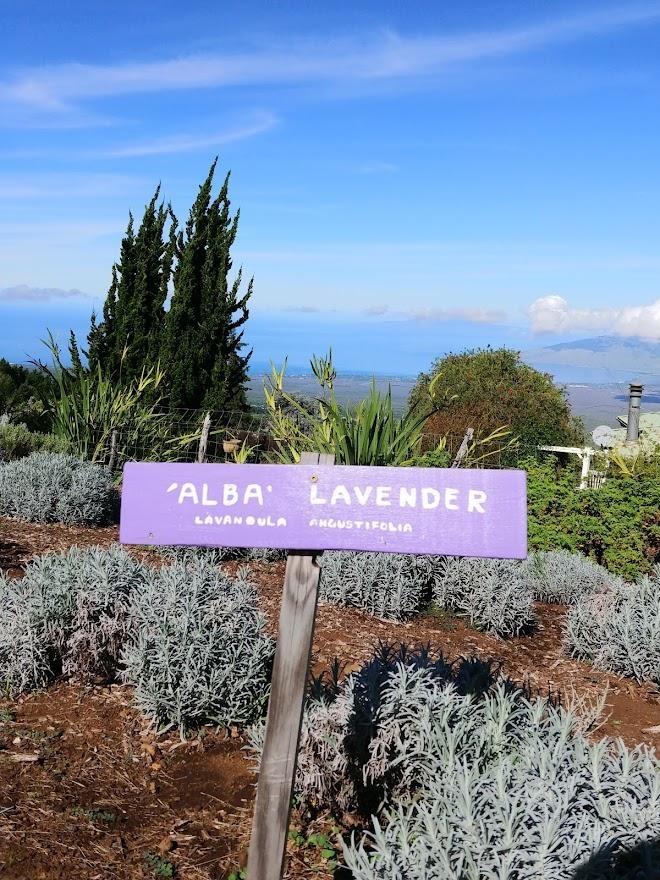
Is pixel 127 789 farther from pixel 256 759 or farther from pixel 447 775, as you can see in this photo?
pixel 447 775

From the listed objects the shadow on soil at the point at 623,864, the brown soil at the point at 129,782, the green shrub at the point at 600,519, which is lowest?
the brown soil at the point at 129,782

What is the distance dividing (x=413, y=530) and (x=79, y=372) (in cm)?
1060

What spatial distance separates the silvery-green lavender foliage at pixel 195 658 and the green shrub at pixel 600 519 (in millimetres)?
5169

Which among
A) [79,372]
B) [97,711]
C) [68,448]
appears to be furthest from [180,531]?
[79,372]

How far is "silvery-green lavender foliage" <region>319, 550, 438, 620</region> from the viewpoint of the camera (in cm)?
567

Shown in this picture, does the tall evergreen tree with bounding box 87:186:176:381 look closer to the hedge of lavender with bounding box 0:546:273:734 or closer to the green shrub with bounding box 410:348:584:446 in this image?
the green shrub with bounding box 410:348:584:446

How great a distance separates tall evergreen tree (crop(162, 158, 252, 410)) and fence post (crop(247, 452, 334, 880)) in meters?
13.6

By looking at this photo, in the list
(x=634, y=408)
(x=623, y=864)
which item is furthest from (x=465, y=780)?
(x=634, y=408)

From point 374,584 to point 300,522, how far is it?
339 centimetres

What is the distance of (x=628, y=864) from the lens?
240 centimetres

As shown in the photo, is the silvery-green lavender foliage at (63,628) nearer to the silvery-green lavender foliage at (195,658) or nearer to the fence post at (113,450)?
the silvery-green lavender foliage at (195,658)

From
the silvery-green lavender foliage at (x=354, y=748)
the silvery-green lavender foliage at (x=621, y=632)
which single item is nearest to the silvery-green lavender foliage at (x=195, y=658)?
the silvery-green lavender foliage at (x=354, y=748)

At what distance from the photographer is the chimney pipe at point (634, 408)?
13070mm

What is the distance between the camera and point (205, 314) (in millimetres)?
16328
